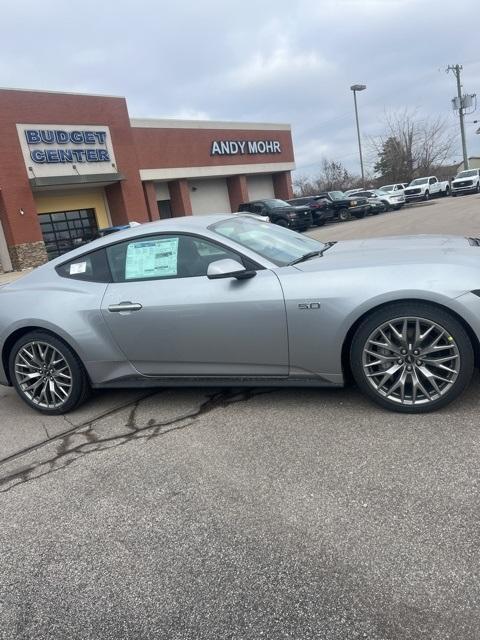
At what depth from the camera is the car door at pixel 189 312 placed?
352 centimetres

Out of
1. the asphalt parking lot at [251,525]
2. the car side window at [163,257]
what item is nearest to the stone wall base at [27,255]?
the car side window at [163,257]

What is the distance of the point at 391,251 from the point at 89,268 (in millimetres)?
2353

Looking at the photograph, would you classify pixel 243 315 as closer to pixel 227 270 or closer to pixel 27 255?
pixel 227 270

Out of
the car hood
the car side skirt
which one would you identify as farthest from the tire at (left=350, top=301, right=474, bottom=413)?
the car hood

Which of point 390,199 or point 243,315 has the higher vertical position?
point 243,315

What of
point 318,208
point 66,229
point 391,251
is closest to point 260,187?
point 318,208

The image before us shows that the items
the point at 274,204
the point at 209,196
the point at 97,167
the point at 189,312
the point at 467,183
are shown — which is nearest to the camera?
the point at 189,312

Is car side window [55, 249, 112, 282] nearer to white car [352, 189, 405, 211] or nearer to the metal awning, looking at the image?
the metal awning

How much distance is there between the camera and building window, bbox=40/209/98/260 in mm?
25438

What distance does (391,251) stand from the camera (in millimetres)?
3740

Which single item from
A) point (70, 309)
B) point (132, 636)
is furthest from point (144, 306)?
point (132, 636)

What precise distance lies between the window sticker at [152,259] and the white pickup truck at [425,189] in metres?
35.9

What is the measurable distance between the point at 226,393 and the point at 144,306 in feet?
3.31

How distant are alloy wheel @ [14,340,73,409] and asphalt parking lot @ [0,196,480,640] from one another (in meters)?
0.44
